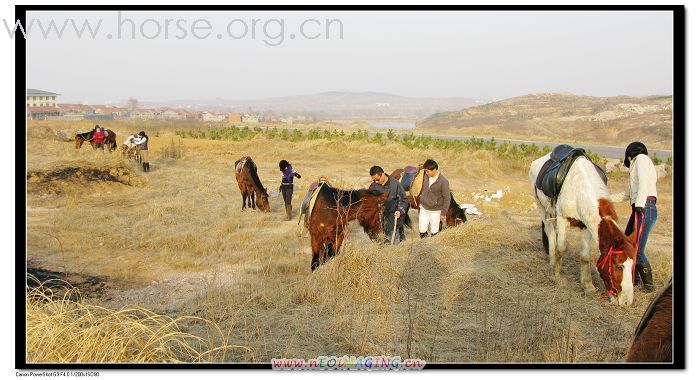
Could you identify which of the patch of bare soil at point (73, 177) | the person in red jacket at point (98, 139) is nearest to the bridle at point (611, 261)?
the patch of bare soil at point (73, 177)

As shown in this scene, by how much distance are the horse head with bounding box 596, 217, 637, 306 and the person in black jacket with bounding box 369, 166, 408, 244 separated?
102 inches

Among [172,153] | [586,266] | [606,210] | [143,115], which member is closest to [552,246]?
[586,266]

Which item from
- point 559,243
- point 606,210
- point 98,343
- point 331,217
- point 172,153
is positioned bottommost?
point 98,343

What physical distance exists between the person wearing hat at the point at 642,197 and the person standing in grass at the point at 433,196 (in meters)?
2.17

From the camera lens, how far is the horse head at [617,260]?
568cm

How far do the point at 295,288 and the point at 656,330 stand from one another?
3.97 meters

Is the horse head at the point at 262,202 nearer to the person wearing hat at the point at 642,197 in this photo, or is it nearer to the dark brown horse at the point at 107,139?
the person wearing hat at the point at 642,197

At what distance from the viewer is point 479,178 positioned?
58.9 ft

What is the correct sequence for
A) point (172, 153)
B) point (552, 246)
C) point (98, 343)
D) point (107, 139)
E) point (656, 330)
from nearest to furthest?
point (656, 330), point (98, 343), point (552, 246), point (107, 139), point (172, 153)

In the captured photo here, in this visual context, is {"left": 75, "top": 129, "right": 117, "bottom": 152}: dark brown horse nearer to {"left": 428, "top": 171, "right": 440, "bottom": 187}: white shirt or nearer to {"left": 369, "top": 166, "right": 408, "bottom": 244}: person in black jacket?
{"left": 369, "top": 166, "right": 408, "bottom": 244}: person in black jacket

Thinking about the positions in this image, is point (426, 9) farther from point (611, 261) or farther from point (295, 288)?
point (295, 288)

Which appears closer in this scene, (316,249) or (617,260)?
(617,260)

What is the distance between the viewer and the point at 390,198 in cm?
773

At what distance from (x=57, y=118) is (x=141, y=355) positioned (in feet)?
112
